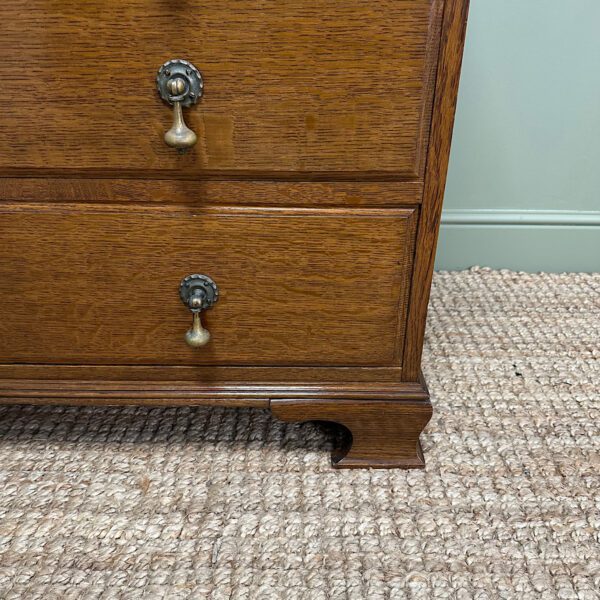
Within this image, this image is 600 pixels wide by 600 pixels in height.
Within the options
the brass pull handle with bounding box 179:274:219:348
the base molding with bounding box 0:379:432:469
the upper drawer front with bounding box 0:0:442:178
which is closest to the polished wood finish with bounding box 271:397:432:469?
the base molding with bounding box 0:379:432:469

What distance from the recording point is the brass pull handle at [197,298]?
59 centimetres

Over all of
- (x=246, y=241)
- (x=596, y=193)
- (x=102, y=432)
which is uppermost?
(x=246, y=241)

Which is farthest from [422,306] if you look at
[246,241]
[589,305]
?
[589,305]

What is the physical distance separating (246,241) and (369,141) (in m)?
0.14

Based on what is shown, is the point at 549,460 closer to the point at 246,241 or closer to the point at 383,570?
the point at 383,570

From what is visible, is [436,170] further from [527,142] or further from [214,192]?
[527,142]

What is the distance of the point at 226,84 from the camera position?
0.52m

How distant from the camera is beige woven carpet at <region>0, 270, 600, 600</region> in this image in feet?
1.83

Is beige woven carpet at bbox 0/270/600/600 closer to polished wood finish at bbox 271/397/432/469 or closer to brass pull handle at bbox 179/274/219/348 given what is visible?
polished wood finish at bbox 271/397/432/469

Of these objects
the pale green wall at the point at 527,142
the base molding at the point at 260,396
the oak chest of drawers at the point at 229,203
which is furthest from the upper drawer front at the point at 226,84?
the pale green wall at the point at 527,142

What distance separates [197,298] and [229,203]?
0.09 meters

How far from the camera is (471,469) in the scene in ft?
2.23

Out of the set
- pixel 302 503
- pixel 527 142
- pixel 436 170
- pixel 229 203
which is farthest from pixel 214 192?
pixel 527 142

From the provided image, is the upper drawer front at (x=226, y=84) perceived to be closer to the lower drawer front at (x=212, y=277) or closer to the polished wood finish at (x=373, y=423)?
the lower drawer front at (x=212, y=277)
